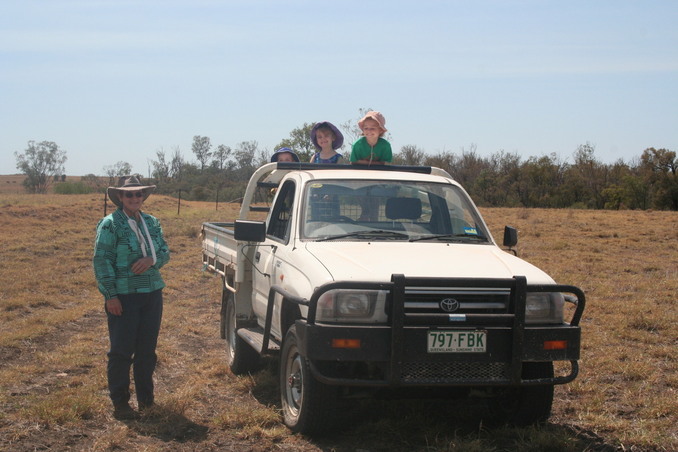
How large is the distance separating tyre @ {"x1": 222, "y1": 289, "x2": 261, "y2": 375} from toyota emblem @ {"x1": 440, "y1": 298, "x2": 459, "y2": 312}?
9.03ft

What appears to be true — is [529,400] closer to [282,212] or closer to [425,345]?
[425,345]

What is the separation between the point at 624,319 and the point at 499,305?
5.35 m

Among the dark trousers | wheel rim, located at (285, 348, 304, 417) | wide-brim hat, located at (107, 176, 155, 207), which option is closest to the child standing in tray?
wide-brim hat, located at (107, 176, 155, 207)

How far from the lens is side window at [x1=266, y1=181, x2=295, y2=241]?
20.9 ft

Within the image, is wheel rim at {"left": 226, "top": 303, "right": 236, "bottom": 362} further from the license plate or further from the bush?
the bush

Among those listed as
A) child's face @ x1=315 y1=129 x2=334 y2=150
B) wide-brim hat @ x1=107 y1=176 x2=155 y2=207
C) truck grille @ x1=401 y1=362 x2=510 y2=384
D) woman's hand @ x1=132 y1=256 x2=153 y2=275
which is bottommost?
truck grille @ x1=401 y1=362 x2=510 y2=384

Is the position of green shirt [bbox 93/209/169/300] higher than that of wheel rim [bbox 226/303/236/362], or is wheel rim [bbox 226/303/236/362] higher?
green shirt [bbox 93/209/169/300]

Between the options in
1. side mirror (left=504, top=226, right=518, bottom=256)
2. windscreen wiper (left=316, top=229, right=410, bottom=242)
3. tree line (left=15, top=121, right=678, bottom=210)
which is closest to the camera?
windscreen wiper (left=316, top=229, right=410, bottom=242)

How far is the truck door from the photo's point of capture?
5992 mm

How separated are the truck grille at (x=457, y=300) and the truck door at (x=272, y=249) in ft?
4.60

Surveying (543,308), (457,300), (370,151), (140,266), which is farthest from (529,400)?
(370,151)

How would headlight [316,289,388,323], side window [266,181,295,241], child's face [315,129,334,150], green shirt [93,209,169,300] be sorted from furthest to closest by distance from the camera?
child's face [315,129,334,150], side window [266,181,295,241], green shirt [93,209,169,300], headlight [316,289,388,323]

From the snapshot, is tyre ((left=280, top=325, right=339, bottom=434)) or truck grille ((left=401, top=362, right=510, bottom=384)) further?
tyre ((left=280, top=325, right=339, bottom=434))

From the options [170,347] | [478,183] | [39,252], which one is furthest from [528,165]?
[170,347]
